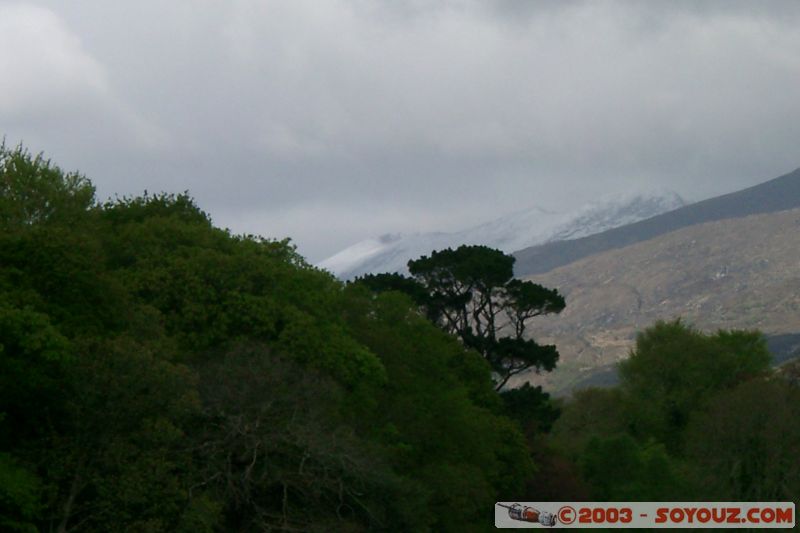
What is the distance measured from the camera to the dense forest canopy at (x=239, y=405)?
119ft

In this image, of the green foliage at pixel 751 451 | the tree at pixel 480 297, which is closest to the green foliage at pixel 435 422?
the green foliage at pixel 751 451

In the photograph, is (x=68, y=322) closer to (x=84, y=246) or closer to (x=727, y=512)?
(x=84, y=246)

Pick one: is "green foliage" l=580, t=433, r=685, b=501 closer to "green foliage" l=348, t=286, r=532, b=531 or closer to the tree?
the tree

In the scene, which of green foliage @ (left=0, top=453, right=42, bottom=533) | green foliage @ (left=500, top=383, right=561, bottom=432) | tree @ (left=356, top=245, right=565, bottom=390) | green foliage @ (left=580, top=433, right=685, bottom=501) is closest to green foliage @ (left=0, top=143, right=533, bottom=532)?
green foliage @ (left=0, top=453, right=42, bottom=533)

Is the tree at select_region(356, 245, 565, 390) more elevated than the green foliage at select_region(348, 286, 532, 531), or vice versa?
the tree at select_region(356, 245, 565, 390)

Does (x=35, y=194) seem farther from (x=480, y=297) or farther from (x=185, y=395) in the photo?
(x=480, y=297)

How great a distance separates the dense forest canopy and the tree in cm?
527

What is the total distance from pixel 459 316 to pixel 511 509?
3385 cm

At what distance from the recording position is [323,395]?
4384 centimetres

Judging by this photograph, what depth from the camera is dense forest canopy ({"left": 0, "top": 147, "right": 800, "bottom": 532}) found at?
119 feet
